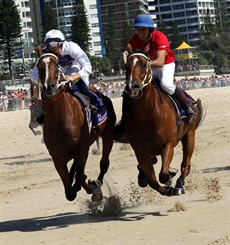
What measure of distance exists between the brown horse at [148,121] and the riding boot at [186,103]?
619 mm

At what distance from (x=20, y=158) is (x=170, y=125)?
13783 millimetres

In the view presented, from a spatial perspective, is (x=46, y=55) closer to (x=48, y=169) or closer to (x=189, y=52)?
(x=48, y=169)

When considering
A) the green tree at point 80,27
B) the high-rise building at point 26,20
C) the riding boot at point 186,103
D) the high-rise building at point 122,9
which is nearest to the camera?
the riding boot at point 186,103

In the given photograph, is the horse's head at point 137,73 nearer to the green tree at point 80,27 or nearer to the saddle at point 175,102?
the saddle at point 175,102

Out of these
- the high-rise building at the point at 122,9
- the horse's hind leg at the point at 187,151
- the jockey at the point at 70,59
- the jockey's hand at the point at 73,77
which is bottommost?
the horse's hind leg at the point at 187,151

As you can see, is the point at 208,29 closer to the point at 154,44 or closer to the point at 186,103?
the point at 186,103

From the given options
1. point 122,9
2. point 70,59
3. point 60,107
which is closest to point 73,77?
point 70,59

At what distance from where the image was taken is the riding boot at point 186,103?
12.7m

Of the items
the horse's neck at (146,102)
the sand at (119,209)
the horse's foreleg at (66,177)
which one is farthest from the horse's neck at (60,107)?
the sand at (119,209)

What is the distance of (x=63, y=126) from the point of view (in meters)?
11.2

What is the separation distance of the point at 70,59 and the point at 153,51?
1415 millimetres

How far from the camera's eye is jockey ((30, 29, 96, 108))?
11594 mm

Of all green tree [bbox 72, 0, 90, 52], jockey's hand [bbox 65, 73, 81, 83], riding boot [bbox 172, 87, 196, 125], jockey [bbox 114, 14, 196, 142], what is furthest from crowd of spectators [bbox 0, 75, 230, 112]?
green tree [bbox 72, 0, 90, 52]

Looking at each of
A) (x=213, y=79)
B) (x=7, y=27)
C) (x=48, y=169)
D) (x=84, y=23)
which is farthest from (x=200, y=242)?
(x=84, y=23)
